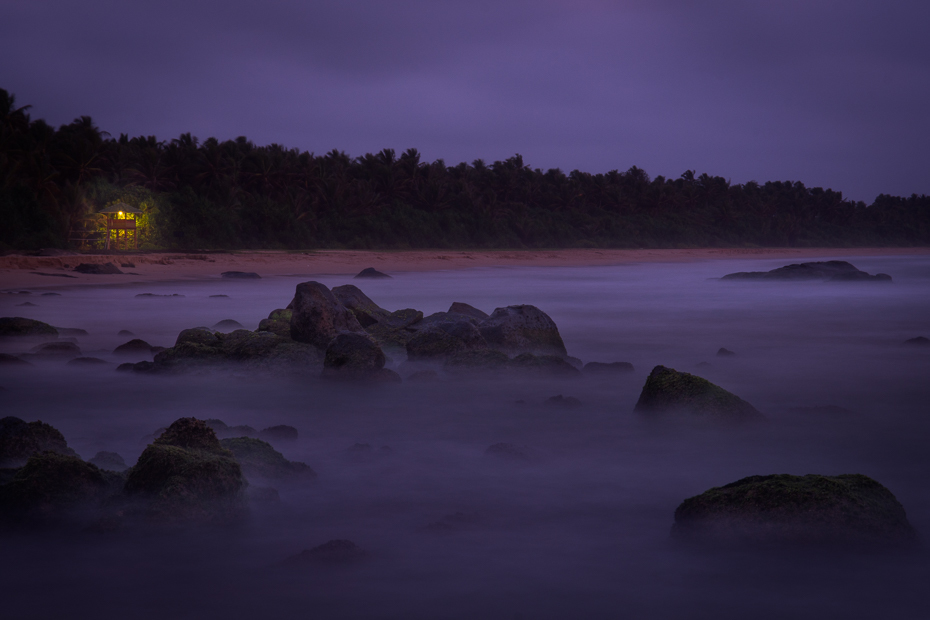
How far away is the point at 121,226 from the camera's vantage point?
35.2m

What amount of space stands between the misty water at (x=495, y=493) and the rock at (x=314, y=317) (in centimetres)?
104

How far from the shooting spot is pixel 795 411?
7137mm

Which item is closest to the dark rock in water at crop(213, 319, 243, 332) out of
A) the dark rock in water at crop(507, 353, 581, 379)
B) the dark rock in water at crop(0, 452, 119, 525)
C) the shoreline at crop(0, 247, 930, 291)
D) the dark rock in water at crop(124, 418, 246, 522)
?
the dark rock in water at crop(507, 353, 581, 379)

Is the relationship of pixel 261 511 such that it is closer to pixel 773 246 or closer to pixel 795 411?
pixel 795 411

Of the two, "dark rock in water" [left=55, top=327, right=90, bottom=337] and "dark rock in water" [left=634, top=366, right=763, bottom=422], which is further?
"dark rock in water" [left=55, top=327, right=90, bottom=337]

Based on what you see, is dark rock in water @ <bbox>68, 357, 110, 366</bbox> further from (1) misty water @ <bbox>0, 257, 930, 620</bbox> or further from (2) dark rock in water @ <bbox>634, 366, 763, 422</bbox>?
(2) dark rock in water @ <bbox>634, 366, 763, 422</bbox>

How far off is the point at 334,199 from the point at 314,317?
4419cm

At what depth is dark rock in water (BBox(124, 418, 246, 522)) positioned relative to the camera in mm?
4008

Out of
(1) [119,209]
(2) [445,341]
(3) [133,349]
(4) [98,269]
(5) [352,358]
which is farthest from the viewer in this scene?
(1) [119,209]

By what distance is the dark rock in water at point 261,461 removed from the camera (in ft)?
15.6

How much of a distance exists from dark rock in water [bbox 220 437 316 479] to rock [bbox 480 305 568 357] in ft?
15.6

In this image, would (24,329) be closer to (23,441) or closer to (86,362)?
(86,362)

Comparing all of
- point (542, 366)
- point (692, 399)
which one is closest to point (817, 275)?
point (542, 366)

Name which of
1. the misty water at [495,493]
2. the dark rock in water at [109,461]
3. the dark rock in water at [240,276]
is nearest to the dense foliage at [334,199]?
the dark rock in water at [240,276]
